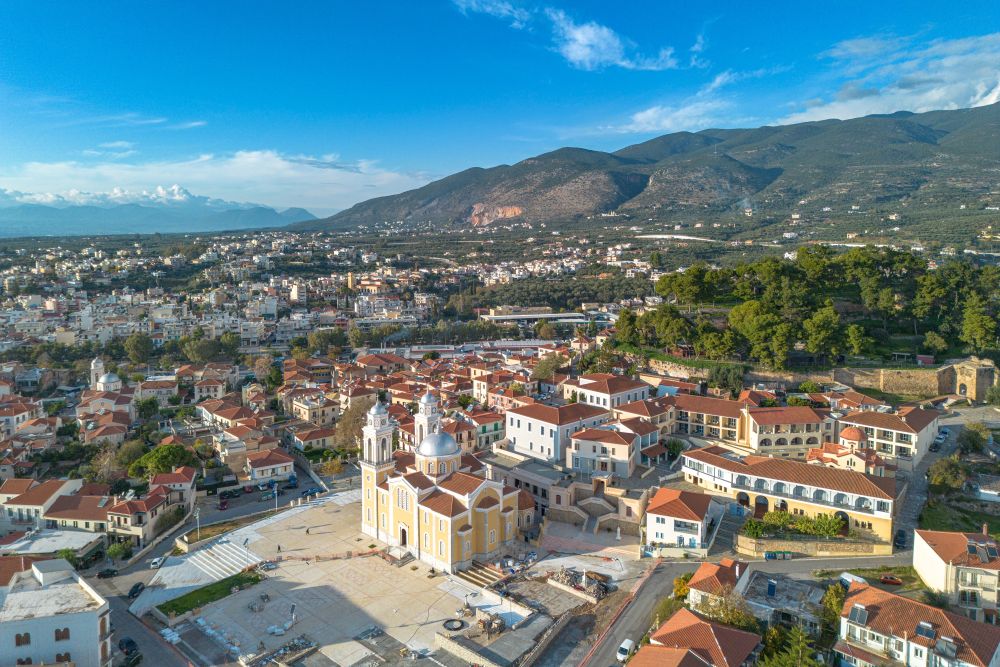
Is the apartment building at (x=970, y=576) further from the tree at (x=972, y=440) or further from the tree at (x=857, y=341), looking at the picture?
the tree at (x=857, y=341)

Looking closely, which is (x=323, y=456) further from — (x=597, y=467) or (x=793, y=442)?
(x=793, y=442)

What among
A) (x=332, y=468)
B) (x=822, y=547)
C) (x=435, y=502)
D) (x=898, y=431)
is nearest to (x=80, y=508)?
(x=332, y=468)

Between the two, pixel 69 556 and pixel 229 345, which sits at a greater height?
pixel 229 345

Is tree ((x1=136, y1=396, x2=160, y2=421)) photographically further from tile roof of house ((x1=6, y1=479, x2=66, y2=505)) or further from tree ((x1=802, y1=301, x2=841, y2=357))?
tree ((x1=802, y1=301, x2=841, y2=357))

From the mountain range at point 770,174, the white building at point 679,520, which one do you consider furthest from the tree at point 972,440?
the mountain range at point 770,174

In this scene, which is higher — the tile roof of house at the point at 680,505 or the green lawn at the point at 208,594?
the tile roof of house at the point at 680,505

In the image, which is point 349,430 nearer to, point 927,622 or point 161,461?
point 161,461

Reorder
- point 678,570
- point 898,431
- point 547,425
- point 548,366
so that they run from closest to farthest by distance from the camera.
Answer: point 678,570 < point 898,431 < point 547,425 < point 548,366

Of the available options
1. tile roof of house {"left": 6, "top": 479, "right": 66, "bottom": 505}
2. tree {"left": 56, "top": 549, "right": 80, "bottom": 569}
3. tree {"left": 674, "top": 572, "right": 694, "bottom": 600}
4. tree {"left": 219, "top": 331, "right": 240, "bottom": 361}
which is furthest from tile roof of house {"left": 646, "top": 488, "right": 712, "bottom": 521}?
tree {"left": 219, "top": 331, "right": 240, "bottom": 361}
